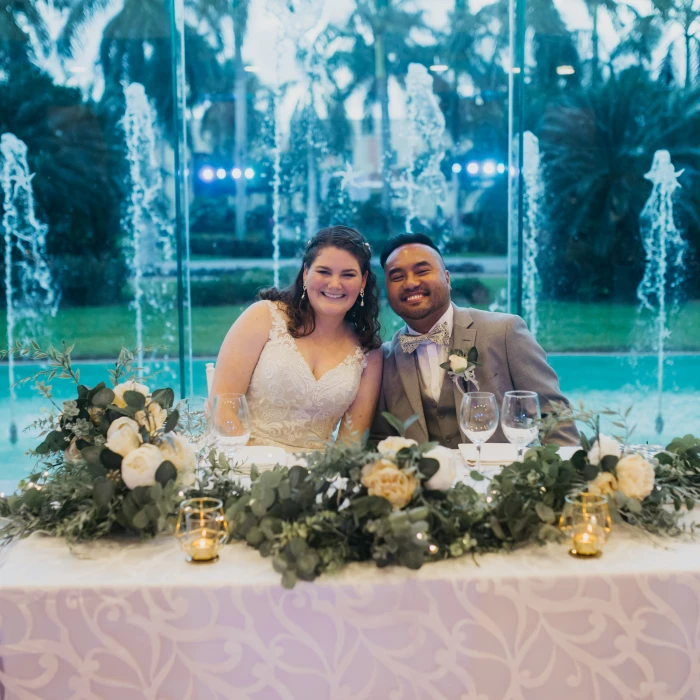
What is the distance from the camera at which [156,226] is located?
6.40m

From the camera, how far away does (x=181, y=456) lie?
5.24 feet

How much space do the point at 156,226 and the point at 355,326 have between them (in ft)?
12.3

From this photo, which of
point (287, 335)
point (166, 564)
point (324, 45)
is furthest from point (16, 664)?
point (324, 45)

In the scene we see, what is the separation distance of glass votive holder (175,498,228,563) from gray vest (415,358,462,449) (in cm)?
149

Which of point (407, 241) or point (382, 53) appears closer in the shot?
point (407, 241)

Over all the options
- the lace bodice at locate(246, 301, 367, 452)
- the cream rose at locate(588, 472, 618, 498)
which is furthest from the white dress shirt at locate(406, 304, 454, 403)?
the cream rose at locate(588, 472, 618, 498)

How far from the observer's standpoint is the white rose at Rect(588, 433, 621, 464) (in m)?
1.58

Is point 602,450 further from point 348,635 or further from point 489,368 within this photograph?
point 489,368

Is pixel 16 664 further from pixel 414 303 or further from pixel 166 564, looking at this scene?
pixel 414 303

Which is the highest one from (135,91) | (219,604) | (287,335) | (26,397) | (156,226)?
(135,91)

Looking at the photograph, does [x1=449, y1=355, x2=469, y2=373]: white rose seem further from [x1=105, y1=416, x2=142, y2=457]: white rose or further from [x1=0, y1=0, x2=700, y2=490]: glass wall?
[x1=0, y1=0, x2=700, y2=490]: glass wall

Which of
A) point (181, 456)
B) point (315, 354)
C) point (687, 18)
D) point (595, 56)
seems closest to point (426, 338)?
point (315, 354)

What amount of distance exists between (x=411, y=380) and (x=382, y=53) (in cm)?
428

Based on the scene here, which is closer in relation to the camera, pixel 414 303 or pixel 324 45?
pixel 414 303
